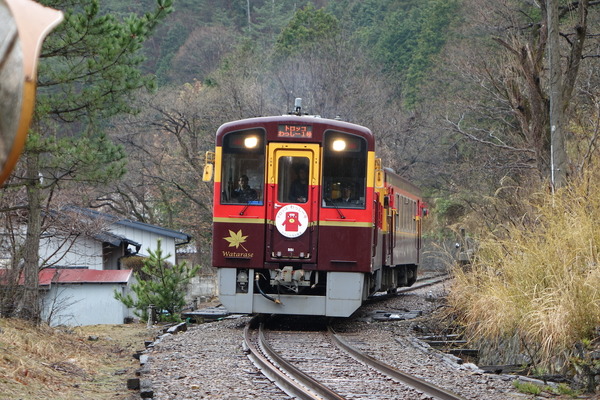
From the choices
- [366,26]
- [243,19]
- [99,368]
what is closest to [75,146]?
[99,368]

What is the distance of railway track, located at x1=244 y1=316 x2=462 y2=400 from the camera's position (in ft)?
23.0

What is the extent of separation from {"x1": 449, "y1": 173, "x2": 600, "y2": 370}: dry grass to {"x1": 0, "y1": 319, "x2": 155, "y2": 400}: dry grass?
4056mm

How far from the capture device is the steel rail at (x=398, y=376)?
684 cm

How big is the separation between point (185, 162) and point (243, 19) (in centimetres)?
2938

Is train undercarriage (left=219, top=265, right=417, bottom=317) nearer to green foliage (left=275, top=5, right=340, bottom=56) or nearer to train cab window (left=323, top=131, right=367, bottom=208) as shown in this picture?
train cab window (left=323, top=131, right=367, bottom=208)

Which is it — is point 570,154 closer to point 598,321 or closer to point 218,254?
point 218,254

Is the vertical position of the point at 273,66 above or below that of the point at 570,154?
above

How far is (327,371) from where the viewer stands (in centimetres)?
853

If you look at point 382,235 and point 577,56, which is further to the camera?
point 382,235

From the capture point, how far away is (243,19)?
2424 inches

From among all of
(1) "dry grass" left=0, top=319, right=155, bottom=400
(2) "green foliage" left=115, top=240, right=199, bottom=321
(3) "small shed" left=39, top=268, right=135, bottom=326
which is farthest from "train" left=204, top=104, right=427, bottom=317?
(3) "small shed" left=39, top=268, right=135, bottom=326

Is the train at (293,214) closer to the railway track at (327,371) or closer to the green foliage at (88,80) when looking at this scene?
the railway track at (327,371)

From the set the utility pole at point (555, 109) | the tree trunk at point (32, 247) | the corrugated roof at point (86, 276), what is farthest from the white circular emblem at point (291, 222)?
the corrugated roof at point (86, 276)

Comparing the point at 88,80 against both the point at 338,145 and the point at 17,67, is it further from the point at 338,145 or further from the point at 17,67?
the point at 17,67
